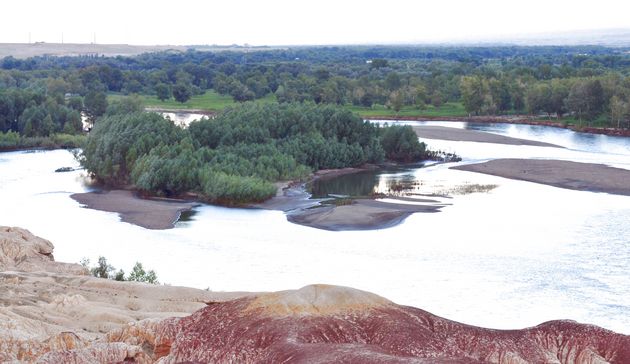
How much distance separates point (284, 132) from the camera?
71.6 m

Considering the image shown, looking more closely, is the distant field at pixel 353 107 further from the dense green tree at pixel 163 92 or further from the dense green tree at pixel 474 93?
the dense green tree at pixel 474 93

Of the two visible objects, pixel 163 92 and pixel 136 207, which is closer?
pixel 136 207

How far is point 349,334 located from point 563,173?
48.9 metres

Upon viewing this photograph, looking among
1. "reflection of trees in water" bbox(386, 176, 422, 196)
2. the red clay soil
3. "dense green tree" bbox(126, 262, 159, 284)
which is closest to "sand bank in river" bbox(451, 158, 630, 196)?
"reflection of trees in water" bbox(386, 176, 422, 196)

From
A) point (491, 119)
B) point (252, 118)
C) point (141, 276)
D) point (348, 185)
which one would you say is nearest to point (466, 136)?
point (491, 119)

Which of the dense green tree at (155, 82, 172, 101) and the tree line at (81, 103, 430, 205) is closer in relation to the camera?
the tree line at (81, 103, 430, 205)

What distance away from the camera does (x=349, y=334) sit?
17469 millimetres

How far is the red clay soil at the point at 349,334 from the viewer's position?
1706 cm

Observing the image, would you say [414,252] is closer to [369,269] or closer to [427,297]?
[369,269]

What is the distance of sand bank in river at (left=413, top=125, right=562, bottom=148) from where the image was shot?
84838 millimetres

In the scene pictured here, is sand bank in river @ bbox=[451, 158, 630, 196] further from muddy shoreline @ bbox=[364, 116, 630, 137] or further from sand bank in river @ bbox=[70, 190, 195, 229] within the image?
muddy shoreline @ bbox=[364, 116, 630, 137]

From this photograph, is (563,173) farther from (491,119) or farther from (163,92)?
(163,92)

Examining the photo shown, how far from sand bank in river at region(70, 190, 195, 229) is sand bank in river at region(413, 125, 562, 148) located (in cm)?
3750

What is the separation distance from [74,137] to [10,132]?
5052 millimetres
